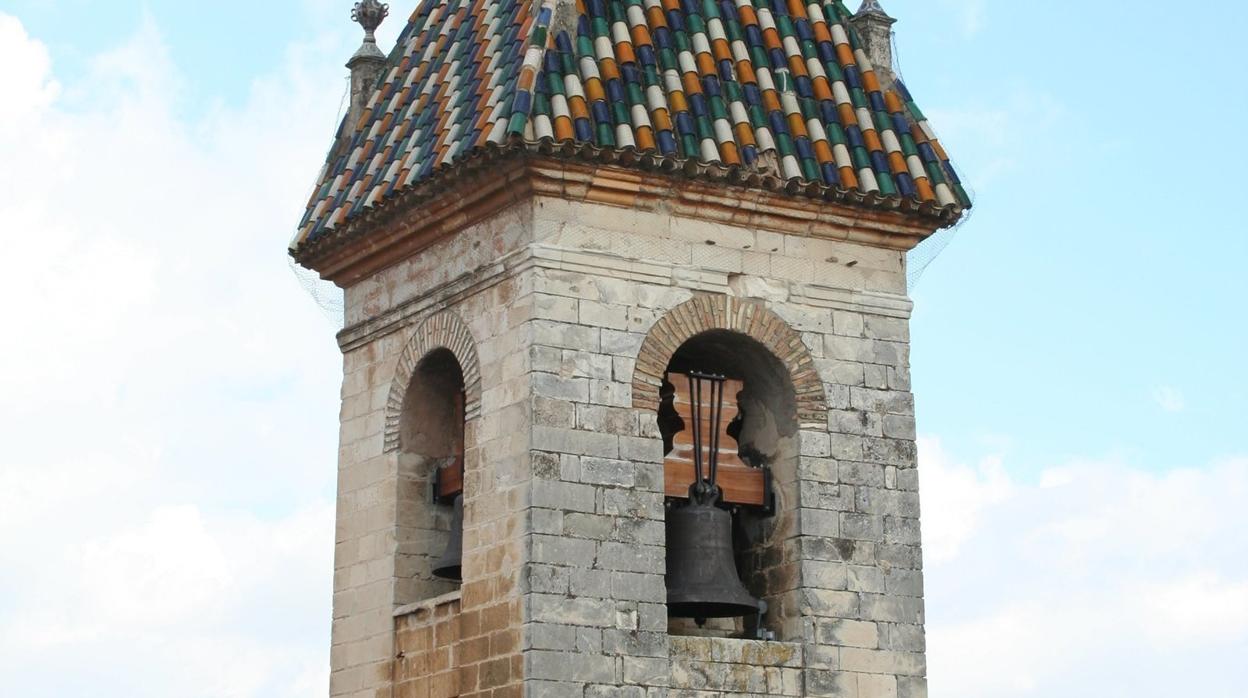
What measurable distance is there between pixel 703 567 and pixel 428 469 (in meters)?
2.22

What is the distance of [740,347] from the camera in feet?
53.9

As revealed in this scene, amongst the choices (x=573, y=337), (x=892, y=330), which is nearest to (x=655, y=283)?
(x=573, y=337)

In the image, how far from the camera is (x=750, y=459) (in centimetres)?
1658

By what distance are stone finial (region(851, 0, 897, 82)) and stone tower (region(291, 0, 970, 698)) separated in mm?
59

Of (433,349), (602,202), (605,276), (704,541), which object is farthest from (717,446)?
(433,349)

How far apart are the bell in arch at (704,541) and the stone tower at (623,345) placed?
0.12 m

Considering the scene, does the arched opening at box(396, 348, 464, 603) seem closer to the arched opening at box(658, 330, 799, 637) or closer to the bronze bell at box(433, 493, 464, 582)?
the bronze bell at box(433, 493, 464, 582)

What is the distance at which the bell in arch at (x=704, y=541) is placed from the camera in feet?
51.6

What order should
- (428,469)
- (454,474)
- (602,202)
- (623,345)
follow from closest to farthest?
(623,345)
(602,202)
(454,474)
(428,469)

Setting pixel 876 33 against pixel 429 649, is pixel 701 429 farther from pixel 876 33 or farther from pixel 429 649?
pixel 876 33

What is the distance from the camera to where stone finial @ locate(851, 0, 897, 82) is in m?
17.5

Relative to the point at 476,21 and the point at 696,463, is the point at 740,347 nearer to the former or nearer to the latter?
the point at 696,463

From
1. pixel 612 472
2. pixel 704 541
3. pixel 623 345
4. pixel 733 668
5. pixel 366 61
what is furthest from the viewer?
pixel 366 61

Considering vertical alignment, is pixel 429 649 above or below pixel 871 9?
below
